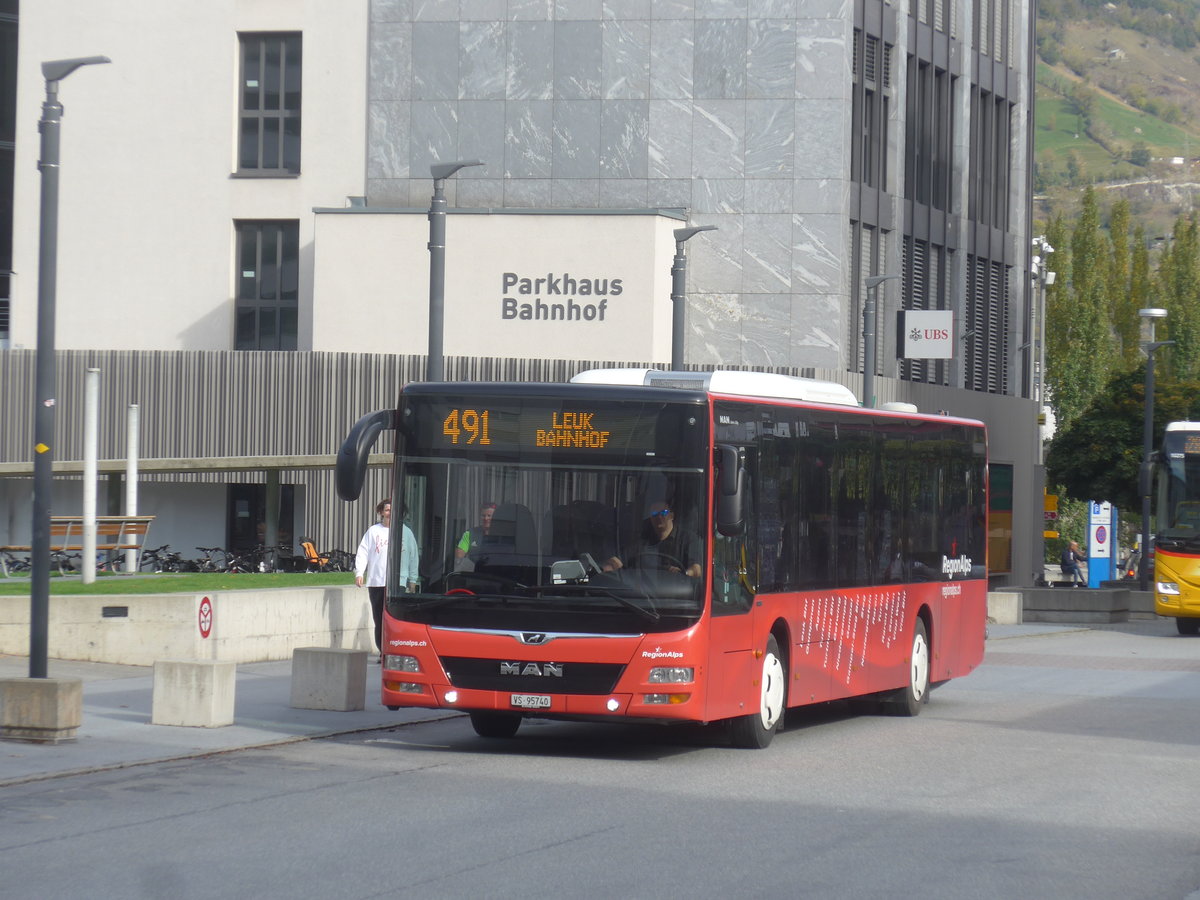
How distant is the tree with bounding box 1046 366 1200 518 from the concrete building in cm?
1246

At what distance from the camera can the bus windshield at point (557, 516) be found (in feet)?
44.3

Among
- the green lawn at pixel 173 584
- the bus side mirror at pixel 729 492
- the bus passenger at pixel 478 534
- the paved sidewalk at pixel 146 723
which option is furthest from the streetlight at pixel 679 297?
the bus passenger at pixel 478 534

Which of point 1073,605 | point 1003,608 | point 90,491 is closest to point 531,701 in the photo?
point 90,491

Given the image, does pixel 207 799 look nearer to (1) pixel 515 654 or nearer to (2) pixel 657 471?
(1) pixel 515 654

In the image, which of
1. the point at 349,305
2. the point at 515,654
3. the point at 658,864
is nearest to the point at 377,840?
the point at 658,864

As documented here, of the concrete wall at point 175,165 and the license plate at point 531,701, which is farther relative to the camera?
the concrete wall at point 175,165

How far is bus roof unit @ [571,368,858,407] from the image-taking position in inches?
591

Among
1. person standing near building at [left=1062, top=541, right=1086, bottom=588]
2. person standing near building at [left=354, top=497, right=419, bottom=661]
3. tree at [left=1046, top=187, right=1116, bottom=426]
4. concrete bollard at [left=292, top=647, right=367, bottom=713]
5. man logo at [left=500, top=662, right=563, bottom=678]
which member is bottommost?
person standing near building at [left=1062, top=541, right=1086, bottom=588]

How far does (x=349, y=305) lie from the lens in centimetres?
4331

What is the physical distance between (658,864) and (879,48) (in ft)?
132

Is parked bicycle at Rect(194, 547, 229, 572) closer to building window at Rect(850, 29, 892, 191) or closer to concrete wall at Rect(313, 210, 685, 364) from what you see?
concrete wall at Rect(313, 210, 685, 364)

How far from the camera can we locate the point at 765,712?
14773 mm

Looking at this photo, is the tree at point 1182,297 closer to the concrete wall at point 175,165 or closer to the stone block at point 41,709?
the concrete wall at point 175,165

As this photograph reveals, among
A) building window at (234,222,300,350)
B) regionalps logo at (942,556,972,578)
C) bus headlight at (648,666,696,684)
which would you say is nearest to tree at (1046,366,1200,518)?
building window at (234,222,300,350)
